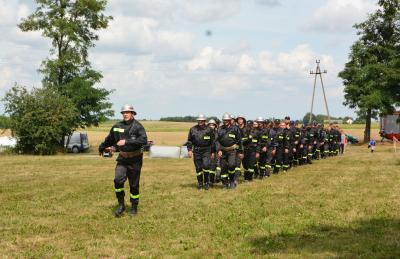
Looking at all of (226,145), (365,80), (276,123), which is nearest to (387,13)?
(365,80)

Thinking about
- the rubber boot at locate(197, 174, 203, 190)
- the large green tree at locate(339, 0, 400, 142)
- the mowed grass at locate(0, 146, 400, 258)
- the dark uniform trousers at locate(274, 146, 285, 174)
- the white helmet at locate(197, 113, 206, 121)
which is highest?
the large green tree at locate(339, 0, 400, 142)

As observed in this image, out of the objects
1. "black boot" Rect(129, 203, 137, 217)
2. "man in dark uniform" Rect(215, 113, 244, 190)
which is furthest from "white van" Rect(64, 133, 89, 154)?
"black boot" Rect(129, 203, 137, 217)

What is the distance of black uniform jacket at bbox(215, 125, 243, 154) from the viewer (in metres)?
12.6

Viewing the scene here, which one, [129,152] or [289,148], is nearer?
[129,152]

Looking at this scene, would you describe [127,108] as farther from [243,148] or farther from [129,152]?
[243,148]

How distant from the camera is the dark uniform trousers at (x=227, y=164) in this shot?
41.2 feet

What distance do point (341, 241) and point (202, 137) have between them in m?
6.30

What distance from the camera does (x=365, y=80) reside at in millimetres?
44625

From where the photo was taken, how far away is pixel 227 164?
Result: 41.8ft

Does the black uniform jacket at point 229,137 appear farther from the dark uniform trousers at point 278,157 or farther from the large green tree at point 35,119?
the large green tree at point 35,119

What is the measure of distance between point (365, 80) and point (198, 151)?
3754 cm

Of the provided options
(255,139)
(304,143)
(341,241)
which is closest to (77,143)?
(304,143)

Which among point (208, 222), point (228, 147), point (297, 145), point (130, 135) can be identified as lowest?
Result: point (208, 222)

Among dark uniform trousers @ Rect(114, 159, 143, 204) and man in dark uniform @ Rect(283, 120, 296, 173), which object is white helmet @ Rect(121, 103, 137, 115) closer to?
dark uniform trousers @ Rect(114, 159, 143, 204)
